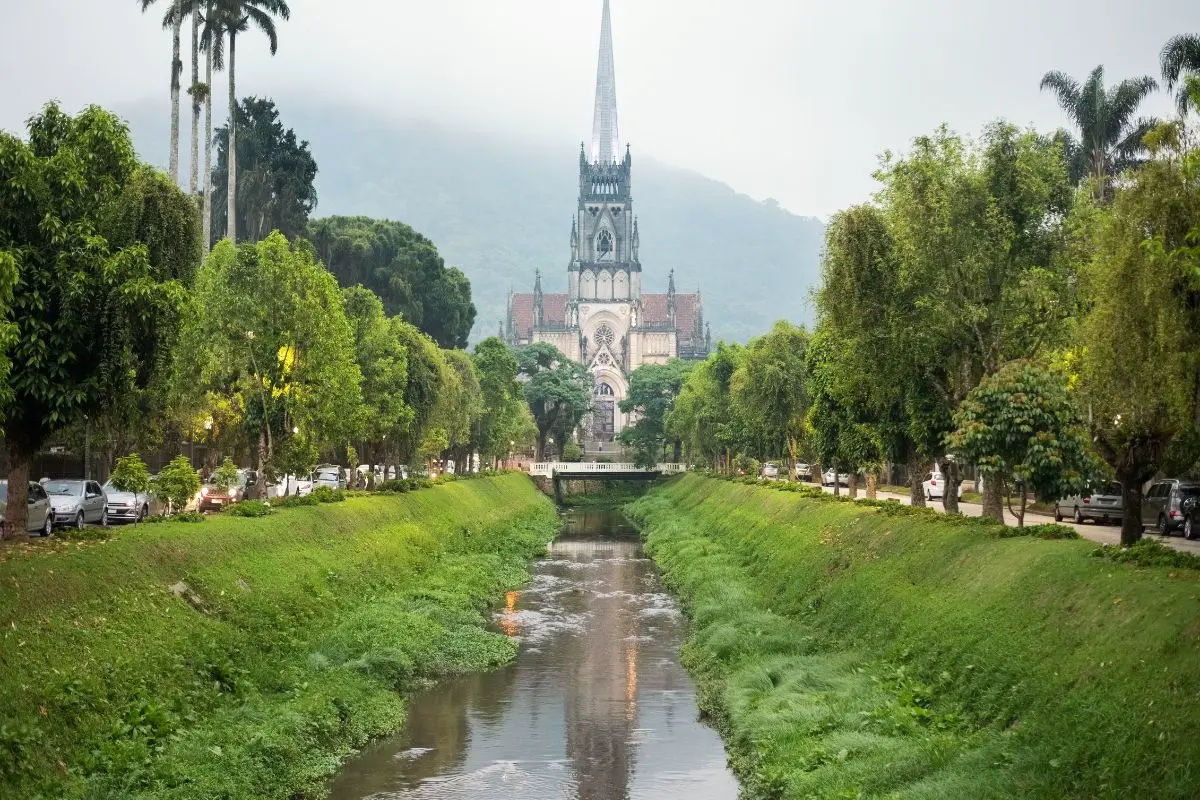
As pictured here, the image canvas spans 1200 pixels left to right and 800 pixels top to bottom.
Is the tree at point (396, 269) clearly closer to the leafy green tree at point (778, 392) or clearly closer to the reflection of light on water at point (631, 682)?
the leafy green tree at point (778, 392)

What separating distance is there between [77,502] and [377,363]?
18.5 m

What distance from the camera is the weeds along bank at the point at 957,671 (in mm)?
14312

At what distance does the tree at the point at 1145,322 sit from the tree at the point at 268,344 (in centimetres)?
2638

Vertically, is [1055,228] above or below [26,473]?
above

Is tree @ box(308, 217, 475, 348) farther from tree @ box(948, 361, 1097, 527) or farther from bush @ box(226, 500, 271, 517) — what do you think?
tree @ box(948, 361, 1097, 527)

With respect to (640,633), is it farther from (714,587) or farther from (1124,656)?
(1124,656)

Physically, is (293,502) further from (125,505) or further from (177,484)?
(125,505)

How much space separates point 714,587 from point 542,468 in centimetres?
8403

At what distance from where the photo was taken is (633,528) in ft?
281

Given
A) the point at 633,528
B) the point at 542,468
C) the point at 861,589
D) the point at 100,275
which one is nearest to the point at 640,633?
the point at 861,589

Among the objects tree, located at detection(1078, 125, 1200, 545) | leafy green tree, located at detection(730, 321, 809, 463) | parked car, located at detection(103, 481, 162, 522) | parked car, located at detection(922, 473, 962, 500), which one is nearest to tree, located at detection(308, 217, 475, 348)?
leafy green tree, located at detection(730, 321, 809, 463)

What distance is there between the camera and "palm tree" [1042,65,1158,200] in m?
74.6

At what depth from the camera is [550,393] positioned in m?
140

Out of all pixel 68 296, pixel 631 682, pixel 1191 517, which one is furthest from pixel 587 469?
pixel 68 296
